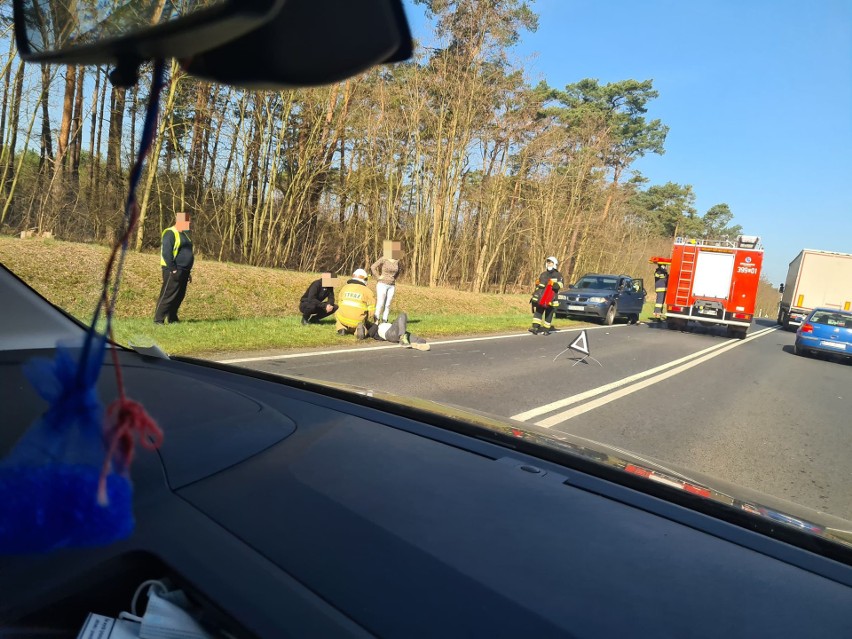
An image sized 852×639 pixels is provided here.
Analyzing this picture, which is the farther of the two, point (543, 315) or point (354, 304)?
point (543, 315)

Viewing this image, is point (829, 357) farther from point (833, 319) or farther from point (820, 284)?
point (820, 284)

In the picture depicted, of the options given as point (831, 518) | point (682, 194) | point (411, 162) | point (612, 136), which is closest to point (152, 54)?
point (831, 518)

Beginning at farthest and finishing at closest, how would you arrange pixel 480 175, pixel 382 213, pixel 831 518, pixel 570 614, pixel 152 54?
pixel 480 175 → pixel 382 213 → pixel 831 518 → pixel 570 614 → pixel 152 54

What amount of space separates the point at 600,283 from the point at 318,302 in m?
14.8

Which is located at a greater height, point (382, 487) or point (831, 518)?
point (382, 487)

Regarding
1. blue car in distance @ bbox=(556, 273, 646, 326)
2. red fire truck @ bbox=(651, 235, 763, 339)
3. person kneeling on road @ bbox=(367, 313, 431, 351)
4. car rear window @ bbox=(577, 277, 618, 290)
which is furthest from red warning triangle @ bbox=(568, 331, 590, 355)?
red fire truck @ bbox=(651, 235, 763, 339)

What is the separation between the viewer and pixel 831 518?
89.9 inches

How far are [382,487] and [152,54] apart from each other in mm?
1262

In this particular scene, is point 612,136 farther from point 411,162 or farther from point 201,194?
point 201,194

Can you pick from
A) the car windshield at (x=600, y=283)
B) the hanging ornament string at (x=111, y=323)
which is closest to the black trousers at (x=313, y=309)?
the hanging ornament string at (x=111, y=323)

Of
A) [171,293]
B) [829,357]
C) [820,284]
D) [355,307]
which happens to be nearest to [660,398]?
[355,307]

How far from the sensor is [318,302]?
1217 cm

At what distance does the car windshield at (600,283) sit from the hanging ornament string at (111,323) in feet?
77.4

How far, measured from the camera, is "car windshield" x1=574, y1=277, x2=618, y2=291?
2347 cm
